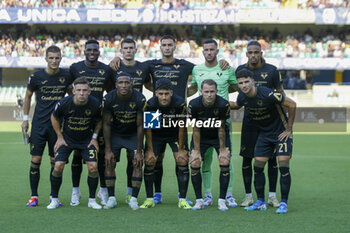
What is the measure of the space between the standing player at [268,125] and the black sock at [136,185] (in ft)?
5.08

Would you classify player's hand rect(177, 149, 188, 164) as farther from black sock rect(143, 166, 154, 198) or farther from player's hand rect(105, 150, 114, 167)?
player's hand rect(105, 150, 114, 167)

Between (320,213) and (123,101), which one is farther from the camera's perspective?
(123,101)

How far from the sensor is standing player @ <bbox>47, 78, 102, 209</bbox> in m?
7.84

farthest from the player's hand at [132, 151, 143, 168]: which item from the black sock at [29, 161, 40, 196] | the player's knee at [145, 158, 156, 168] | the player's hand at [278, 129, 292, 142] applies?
the player's hand at [278, 129, 292, 142]

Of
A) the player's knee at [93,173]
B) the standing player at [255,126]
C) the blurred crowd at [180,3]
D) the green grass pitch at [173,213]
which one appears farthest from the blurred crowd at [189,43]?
the player's knee at [93,173]

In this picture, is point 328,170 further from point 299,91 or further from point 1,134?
point 299,91

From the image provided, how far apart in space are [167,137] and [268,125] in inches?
58.0

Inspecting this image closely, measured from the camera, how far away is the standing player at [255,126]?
8156mm

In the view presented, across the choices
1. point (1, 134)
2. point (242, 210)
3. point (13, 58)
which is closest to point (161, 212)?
point (242, 210)

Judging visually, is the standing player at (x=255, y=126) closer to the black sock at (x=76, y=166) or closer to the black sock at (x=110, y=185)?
the black sock at (x=110, y=185)

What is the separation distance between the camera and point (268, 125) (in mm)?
7973

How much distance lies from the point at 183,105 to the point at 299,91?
2674 centimetres

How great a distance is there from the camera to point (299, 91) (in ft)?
110

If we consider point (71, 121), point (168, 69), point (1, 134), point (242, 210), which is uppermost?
point (168, 69)
